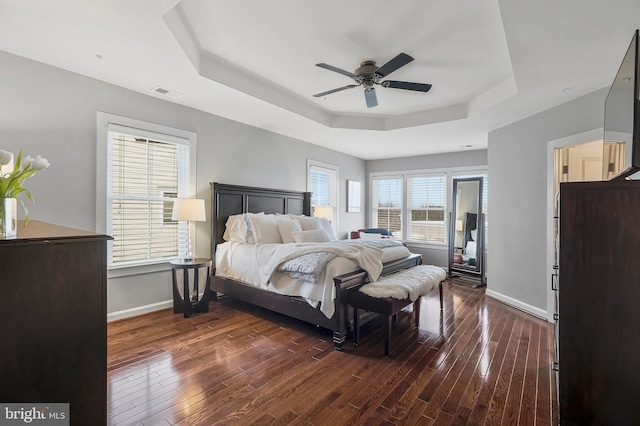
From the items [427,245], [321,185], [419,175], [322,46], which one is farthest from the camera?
[419,175]

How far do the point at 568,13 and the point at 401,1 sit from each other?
1108 mm

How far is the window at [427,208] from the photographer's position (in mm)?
6723

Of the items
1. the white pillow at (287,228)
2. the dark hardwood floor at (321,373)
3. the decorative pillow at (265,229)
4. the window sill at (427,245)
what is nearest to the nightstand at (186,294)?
the dark hardwood floor at (321,373)

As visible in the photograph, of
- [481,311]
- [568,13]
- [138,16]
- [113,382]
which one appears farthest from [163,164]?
[481,311]

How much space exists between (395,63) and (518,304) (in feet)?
11.7

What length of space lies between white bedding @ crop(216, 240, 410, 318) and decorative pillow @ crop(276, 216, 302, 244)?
0.54 m

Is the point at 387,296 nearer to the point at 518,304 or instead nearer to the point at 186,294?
the point at 186,294

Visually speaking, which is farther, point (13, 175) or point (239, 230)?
point (239, 230)

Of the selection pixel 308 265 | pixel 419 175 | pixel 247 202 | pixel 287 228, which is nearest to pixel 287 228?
pixel 287 228

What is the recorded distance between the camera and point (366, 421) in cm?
183

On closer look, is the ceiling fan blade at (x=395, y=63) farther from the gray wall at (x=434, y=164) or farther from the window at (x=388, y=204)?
the window at (x=388, y=204)

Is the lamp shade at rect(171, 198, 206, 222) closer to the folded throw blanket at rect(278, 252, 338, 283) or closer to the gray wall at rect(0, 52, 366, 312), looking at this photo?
the gray wall at rect(0, 52, 366, 312)

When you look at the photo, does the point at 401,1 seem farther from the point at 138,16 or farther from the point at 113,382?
the point at 113,382

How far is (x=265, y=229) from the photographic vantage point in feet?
13.4
